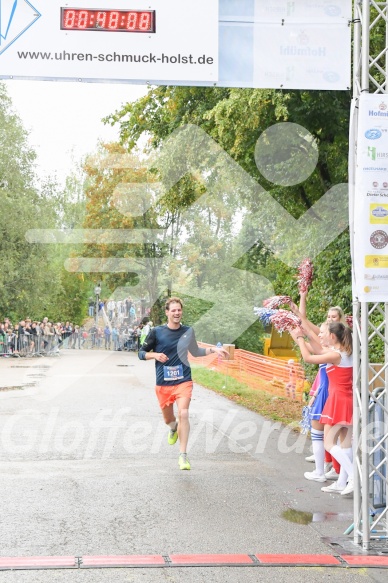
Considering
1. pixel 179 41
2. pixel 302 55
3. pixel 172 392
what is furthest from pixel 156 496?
pixel 302 55

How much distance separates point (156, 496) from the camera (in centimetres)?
847

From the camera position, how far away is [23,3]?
7.97 m

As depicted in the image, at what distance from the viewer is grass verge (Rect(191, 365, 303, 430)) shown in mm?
15383

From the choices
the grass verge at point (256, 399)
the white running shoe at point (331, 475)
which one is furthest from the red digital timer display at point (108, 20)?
the grass verge at point (256, 399)

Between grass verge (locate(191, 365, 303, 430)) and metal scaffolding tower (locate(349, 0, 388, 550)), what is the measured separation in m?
6.42

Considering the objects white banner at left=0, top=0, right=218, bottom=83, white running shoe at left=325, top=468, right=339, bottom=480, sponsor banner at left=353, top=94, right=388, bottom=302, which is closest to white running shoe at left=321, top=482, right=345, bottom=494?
white running shoe at left=325, top=468, right=339, bottom=480

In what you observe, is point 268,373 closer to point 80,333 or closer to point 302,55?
point 302,55

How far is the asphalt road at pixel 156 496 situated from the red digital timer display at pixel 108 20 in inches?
167

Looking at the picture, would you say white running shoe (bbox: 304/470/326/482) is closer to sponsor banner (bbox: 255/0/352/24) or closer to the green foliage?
sponsor banner (bbox: 255/0/352/24)

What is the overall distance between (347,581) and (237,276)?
1302 inches

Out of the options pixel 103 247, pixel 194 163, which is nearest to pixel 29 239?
pixel 103 247

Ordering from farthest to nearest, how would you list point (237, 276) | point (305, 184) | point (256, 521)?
point (237, 276) < point (305, 184) < point (256, 521)

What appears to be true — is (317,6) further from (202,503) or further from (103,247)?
(103,247)

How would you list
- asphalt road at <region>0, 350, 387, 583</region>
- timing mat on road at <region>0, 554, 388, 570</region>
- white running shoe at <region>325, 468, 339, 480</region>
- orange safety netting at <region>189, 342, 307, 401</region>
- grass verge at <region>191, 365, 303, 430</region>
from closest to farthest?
timing mat on road at <region>0, 554, 388, 570</region>, asphalt road at <region>0, 350, 387, 583</region>, white running shoe at <region>325, 468, 339, 480</region>, grass verge at <region>191, 365, 303, 430</region>, orange safety netting at <region>189, 342, 307, 401</region>
